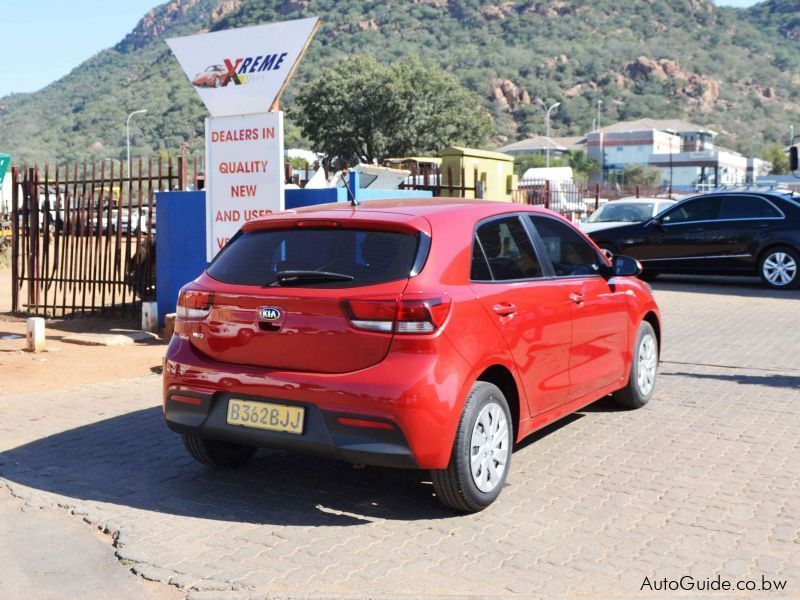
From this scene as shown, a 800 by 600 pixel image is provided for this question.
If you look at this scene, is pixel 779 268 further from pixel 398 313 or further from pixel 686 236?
pixel 398 313

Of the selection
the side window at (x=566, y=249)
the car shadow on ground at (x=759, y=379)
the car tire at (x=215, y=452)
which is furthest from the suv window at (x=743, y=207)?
the car tire at (x=215, y=452)

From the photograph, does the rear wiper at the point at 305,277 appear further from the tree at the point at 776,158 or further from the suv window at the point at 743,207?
the tree at the point at 776,158

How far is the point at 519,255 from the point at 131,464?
9.02ft

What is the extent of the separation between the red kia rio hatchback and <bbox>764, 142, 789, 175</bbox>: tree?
10331 cm

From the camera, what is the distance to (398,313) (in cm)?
459

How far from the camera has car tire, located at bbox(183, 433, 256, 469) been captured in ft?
18.2

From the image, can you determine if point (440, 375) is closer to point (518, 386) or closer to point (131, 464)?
point (518, 386)

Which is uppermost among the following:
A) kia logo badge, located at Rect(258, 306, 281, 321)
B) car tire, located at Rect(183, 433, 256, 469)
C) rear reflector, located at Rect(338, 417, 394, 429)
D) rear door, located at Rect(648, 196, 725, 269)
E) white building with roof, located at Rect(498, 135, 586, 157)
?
white building with roof, located at Rect(498, 135, 586, 157)

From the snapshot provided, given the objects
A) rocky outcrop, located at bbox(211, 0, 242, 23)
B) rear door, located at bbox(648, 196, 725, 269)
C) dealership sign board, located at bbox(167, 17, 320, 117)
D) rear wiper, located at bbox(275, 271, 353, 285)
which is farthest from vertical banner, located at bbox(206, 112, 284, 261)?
rocky outcrop, located at bbox(211, 0, 242, 23)

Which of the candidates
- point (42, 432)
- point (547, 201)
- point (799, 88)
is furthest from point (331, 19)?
point (42, 432)

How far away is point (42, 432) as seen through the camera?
6734mm

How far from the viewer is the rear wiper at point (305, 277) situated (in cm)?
480

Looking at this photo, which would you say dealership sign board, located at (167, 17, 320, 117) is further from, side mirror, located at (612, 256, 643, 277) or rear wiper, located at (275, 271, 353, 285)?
rear wiper, located at (275, 271, 353, 285)

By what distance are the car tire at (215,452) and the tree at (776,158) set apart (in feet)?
340
